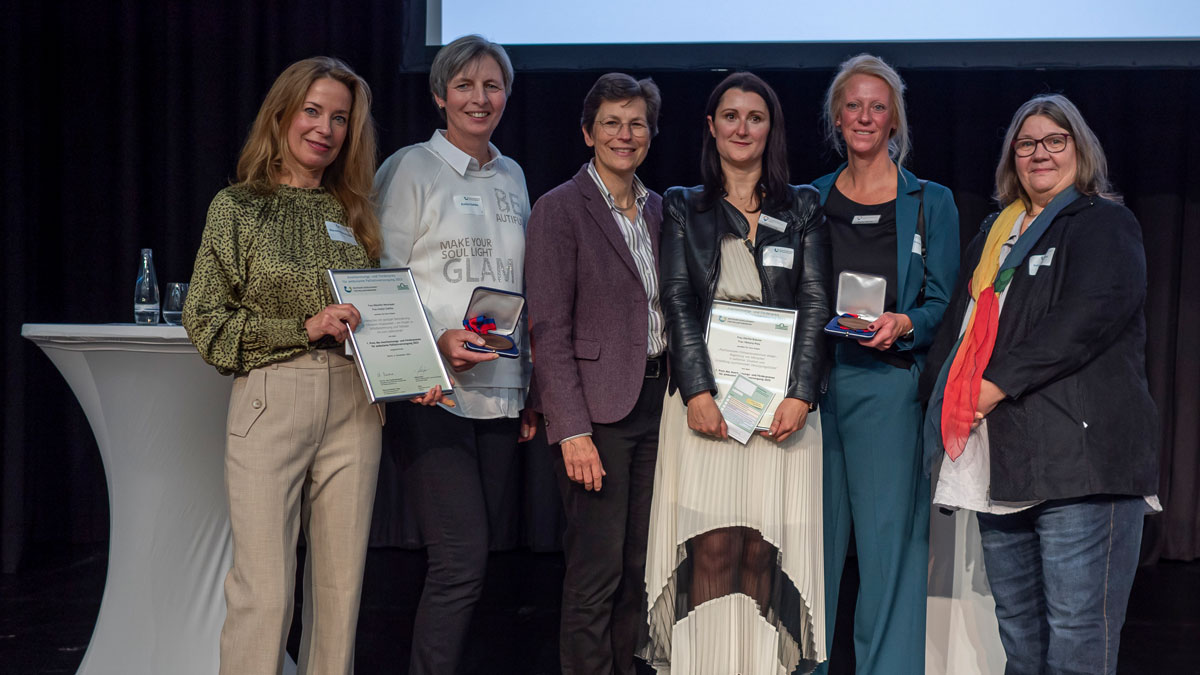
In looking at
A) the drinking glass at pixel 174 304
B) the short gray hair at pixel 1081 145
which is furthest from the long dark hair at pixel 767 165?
the drinking glass at pixel 174 304

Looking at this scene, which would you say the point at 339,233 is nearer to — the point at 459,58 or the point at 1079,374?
the point at 459,58

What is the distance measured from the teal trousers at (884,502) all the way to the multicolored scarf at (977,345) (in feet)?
0.75

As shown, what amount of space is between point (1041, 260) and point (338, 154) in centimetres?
176

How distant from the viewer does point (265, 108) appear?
7.23ft

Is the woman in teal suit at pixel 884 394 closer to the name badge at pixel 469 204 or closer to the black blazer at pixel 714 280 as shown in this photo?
the black blazer at pixel 714 280

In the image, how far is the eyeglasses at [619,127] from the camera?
7.61 ft

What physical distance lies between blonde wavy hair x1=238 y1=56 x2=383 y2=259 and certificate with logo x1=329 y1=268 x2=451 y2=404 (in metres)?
0.21

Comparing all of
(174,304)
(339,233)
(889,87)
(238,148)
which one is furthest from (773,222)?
(238,148)

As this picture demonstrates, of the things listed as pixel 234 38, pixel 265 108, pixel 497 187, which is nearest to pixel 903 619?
pixel 497 187

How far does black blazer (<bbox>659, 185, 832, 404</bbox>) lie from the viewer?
2.24 meters

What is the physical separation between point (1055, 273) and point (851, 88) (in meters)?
0.76

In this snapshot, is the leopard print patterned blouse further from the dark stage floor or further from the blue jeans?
the blue jeans

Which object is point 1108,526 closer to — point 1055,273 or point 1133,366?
point 1133,366

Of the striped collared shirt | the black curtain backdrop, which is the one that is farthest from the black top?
the black curtain backdrop
